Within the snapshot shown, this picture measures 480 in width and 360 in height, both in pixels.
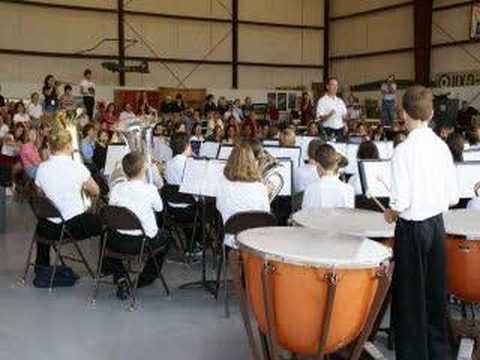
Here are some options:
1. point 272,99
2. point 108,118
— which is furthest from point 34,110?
point 272,99

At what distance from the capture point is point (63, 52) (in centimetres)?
1916

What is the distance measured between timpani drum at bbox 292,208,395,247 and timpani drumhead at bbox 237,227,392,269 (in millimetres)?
213

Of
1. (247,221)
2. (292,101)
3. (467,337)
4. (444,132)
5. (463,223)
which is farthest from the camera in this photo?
(292,101)

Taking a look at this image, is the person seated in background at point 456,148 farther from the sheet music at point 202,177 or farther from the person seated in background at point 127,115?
the person seated in background at point 127,115

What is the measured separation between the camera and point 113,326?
16.0ft

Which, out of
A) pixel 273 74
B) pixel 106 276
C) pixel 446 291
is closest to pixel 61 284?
pixel 106 276

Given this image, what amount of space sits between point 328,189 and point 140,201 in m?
1.53

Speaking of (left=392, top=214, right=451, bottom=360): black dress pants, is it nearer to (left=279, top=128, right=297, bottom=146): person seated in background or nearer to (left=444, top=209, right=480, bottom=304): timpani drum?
(left=444, top=209, right=480, bottom=304): timpani drum

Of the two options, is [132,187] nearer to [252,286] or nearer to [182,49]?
[252,286]

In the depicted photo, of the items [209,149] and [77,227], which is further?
[209,149]

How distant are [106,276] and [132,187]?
1190 millimetres

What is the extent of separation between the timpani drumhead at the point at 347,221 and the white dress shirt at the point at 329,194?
0.48 metres

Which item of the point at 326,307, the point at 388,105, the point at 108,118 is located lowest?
the point at 326,307

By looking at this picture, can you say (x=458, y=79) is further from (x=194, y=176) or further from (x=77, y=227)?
(x=77, y=227)
